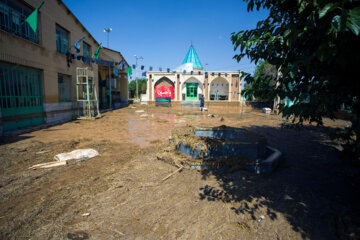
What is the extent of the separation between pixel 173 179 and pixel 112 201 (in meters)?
1.24

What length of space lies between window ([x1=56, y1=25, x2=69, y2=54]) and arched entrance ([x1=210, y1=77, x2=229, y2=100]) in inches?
822

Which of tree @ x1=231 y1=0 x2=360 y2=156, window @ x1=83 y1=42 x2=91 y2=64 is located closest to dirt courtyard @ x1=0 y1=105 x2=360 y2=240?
tree @ x1=231 y1=0 x2=360 y2=156

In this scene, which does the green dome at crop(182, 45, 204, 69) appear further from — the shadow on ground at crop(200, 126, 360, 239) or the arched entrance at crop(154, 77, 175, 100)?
the shadow on ground at crop(200, 126, 360, 239)

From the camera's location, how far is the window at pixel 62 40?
34.8ft

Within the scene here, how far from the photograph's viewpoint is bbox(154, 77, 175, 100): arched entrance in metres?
27.0

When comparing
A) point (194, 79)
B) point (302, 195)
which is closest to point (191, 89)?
point (194, 79)

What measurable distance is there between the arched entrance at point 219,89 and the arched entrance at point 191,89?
2421 millimetres

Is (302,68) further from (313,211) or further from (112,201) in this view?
Result: (112,201)

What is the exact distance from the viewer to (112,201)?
300 cm

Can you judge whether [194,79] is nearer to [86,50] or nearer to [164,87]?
[164,87]

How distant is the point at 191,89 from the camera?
91.8 feet

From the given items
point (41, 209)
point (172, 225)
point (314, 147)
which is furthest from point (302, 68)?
point (314, 147)

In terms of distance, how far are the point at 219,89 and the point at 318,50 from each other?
1121 inches

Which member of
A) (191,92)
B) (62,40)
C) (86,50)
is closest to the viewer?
(62,40)
